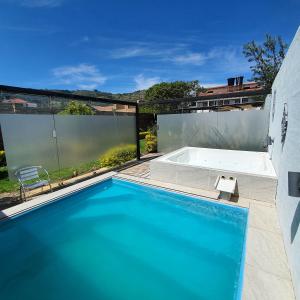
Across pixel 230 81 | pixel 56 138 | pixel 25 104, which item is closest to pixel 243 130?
pixel 56 138

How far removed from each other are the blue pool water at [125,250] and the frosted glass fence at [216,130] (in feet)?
11.2

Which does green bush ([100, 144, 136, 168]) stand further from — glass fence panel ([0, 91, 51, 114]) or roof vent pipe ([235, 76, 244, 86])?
roof vent pipe ([235, 76, 244, 86])

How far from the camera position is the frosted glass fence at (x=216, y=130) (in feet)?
20.5

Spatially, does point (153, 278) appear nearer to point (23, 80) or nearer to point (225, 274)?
point (225, 274)

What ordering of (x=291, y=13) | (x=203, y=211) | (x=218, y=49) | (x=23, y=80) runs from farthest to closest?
(x=23, y=80) → (x=218, y=49) → (x=291, y=13) → (x=203, y=211)

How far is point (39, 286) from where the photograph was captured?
2430 millimetres

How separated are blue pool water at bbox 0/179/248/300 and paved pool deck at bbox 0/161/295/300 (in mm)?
187

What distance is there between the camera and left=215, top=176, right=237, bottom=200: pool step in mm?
4012

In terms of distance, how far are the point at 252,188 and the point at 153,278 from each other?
2.84m

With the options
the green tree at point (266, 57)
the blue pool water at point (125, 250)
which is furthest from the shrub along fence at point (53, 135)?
the green tree at point (266, 57)

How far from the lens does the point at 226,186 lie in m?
4.10

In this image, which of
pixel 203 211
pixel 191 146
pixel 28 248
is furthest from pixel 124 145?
pixel 28 248

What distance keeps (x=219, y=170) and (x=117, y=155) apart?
3.86m

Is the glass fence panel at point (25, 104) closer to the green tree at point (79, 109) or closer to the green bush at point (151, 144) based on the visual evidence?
the green tree at point (79, 109)
